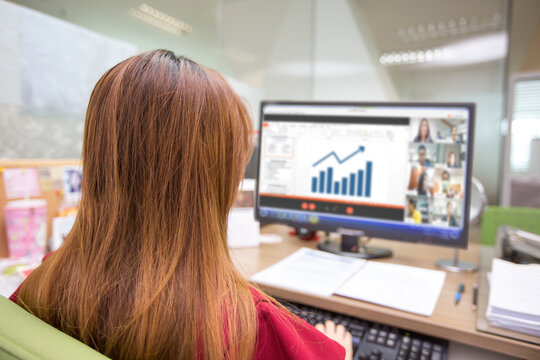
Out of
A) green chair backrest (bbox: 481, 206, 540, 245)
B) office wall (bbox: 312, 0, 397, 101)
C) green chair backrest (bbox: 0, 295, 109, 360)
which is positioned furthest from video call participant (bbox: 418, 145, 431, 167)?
office wall (bbox: 312, 0, 397, 101)

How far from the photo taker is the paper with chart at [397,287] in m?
0.75

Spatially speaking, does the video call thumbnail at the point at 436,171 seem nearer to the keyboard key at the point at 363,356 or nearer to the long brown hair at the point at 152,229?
the keyboard key at the point at 363,356

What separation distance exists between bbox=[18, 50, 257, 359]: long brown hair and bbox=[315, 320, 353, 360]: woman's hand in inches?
11.0

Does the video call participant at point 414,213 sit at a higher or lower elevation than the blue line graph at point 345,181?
lower

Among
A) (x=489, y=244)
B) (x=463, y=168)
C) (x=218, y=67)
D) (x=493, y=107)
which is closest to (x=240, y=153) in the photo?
(x=463, y=168)

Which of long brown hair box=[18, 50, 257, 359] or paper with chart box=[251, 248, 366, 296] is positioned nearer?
long brown hair box=[18, 50, 257, 359]

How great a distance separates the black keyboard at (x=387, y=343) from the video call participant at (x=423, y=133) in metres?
0.54

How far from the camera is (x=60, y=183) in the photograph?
3.67 ft

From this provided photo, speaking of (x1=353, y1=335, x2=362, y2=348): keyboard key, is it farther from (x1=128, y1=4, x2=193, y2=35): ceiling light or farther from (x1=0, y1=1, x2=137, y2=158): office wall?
(x1=128, y1=4, x2=193, y2=35): ceiling light

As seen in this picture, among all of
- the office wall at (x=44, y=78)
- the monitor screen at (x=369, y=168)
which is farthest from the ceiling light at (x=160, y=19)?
the monitor screen at (x=369, y=168)

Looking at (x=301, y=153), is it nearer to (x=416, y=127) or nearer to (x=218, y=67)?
(x=416, y=127)

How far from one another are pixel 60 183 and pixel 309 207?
81 cm

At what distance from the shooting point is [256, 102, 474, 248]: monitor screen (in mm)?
983

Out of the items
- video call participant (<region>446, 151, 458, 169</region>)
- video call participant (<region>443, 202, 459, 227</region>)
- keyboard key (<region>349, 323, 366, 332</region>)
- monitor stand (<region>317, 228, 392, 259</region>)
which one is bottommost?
keyboard key (<region>349, 323, 366, 332</region>)
